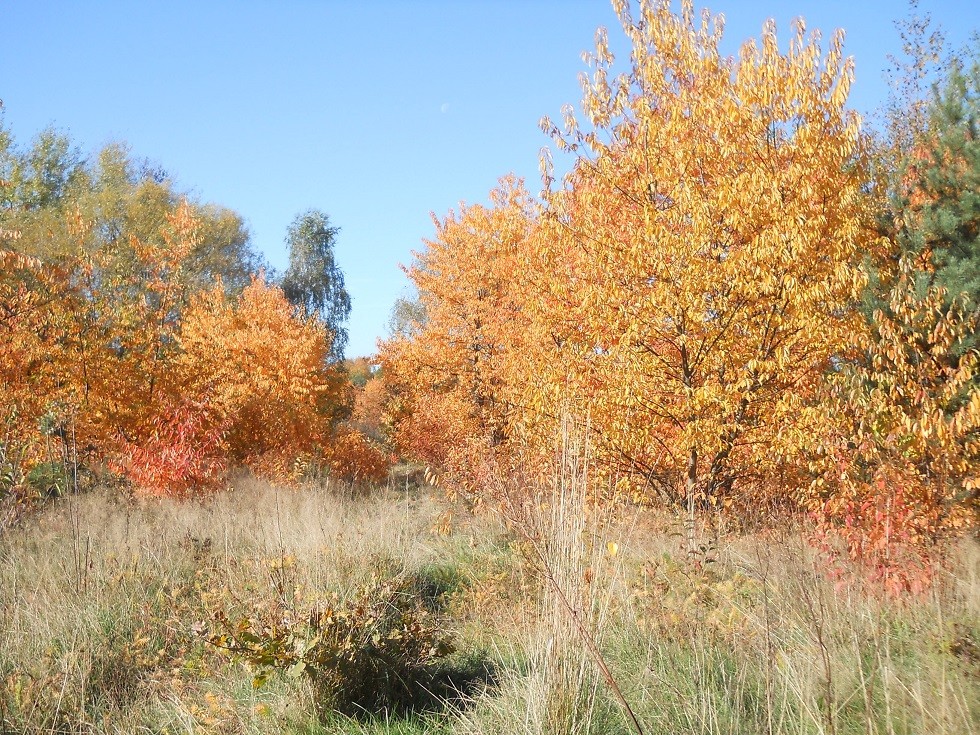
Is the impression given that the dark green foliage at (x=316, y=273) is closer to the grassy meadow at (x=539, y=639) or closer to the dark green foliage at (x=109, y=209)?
the dark green foliage at (x=109, y=209)

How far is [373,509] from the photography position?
1018 cm

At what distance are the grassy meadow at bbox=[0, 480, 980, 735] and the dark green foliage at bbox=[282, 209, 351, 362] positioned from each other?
27090mm

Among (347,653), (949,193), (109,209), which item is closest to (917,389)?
(949,193)

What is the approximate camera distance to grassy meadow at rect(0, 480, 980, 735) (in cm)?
314

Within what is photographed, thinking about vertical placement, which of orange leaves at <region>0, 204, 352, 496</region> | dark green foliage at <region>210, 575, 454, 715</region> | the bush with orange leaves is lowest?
dark green foliage at <region>210, 575, 454, 715</region>

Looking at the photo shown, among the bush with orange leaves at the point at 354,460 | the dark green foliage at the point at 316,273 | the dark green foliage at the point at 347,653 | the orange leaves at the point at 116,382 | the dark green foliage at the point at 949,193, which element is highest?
the dark green foliage at the point at 316,273

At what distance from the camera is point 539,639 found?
10.7 ft

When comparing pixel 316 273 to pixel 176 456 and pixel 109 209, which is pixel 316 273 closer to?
pixel 109 209

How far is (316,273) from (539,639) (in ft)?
104

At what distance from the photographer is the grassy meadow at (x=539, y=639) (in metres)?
3.14

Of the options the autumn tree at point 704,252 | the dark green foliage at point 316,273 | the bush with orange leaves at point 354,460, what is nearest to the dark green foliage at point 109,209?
the dark green foliage at point 316,273

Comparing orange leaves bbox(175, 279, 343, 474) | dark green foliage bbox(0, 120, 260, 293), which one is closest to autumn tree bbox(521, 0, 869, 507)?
orange leaves bbox(175, 279, 343, 474)

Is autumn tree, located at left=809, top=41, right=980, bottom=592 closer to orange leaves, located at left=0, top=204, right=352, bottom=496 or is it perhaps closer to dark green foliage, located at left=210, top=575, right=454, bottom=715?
dark green foliage, located at left=210, top=575, right=454, bottom=715

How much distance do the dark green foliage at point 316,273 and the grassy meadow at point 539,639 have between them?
1067 inches
